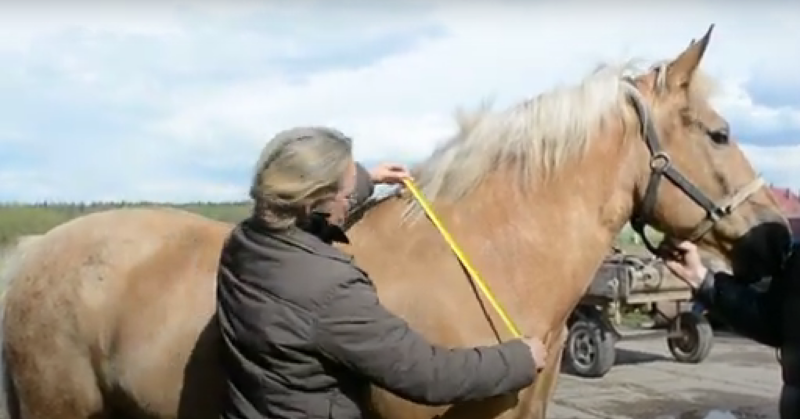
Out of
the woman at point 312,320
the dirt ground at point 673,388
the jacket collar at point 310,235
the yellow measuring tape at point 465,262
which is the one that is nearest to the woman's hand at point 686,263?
the yellow measuring tape at point 465,262

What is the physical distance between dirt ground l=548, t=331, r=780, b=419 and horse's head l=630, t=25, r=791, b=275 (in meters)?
4.25

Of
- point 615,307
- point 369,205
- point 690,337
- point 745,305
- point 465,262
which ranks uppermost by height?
point 369,205

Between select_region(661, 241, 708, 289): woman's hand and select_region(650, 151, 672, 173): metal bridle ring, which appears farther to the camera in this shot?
select_region(661, 241, 708, 289): woman's hand

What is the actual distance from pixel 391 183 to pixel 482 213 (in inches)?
12.4

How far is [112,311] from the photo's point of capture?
11.9 ft

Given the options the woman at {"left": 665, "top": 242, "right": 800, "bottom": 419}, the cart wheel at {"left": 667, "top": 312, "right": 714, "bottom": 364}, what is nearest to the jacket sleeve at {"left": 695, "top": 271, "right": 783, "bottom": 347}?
the woman at {"left": 665, "top": 242, "right": 800, "bottom": 419}

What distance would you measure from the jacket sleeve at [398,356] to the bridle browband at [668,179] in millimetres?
838

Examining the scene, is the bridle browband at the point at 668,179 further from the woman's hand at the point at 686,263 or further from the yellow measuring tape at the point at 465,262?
the yellow measuring tape at the point at 465,262

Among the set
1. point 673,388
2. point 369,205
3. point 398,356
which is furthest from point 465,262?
point 673,388

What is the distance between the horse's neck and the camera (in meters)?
3.09

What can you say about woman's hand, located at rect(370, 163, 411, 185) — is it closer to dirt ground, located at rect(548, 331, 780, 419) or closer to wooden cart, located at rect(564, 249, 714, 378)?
dirt ground, located at rect(548, 331, 780, 419)

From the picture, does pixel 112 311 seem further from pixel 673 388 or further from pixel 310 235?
pixel 673 388

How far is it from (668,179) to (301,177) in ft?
4.07

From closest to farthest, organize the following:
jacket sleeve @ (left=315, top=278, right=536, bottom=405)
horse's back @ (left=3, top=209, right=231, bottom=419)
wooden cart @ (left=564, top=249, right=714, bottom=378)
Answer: jacket sleeve @ (left=315, top=278, right=536, bottom=405) < horse's back @ (left=3, top=209, right=231, bottom=419) < wooden cart @ (left=564, top=249, right=714, bottom=378)
